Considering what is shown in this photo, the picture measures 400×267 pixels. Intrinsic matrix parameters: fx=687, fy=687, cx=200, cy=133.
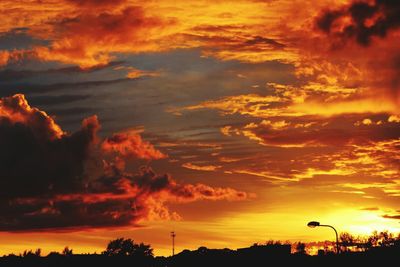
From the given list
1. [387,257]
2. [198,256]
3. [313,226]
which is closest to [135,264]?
[198,256]

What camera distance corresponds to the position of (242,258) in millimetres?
120812

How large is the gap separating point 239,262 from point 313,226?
6700 centimetres

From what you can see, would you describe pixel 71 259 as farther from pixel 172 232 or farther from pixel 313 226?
pixel 313 226

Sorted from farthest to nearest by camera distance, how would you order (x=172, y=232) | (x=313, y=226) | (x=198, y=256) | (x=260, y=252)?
(x=172, y=232)
(x=198, y=256)
(x=260, y=252)
(x=313, y=226)

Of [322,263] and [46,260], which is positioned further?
[46,260]

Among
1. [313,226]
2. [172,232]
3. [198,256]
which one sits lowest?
[313,226]

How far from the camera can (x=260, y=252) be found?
117 meters

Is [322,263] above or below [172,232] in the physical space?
below

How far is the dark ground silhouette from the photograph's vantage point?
93.6m

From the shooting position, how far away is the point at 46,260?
154 metres

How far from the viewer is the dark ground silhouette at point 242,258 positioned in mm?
93562

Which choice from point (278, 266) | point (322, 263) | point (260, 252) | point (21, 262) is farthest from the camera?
point (21, 262)

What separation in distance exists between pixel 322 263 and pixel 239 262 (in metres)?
23.4

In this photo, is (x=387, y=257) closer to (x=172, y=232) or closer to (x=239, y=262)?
(x=239, y=262)
